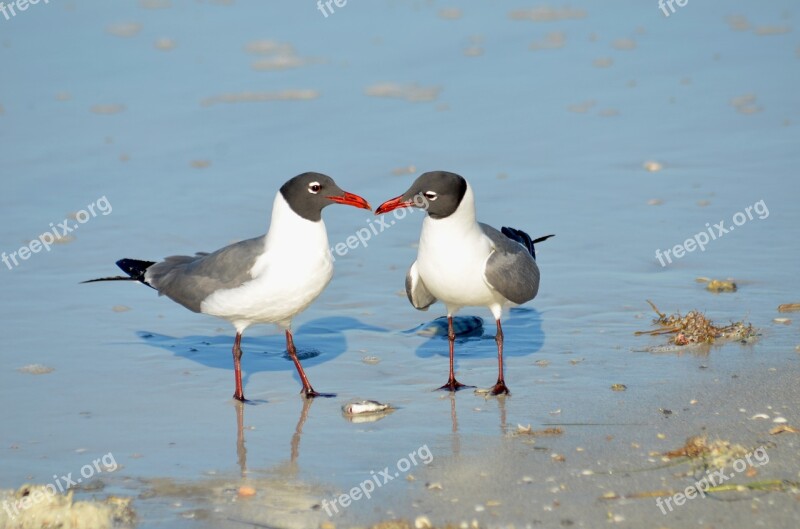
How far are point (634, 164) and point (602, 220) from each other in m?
1.43

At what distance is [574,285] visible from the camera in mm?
8648

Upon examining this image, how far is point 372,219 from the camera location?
10.1m

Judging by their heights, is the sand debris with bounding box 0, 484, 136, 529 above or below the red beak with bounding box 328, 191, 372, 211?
below

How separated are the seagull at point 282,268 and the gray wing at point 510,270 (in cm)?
81

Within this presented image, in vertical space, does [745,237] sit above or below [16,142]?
below

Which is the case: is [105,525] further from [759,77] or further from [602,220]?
[759,77]

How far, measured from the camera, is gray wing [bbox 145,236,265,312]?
708 centimetres

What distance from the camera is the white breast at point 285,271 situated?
22.7 feet

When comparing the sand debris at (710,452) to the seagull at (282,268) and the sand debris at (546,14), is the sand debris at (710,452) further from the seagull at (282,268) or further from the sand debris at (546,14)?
the sand debris at (546,14)

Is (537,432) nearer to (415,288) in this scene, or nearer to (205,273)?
(415,288)

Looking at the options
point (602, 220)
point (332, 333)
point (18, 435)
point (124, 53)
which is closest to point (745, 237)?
point (602, 220)

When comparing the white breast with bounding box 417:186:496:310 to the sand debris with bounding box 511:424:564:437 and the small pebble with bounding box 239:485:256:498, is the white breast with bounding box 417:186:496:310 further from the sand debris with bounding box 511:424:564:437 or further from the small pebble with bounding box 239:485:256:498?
the small pebble with bounding box 239:485:256:498

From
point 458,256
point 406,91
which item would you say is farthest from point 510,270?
point 406,91

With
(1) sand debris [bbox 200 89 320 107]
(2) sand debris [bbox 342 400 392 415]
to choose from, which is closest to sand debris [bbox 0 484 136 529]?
(2) sand debris [bbox 342 400 392 415]
